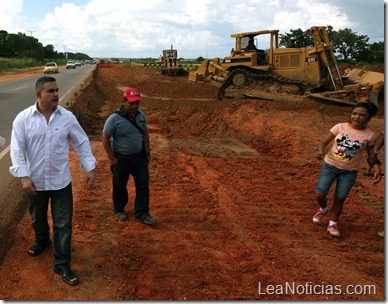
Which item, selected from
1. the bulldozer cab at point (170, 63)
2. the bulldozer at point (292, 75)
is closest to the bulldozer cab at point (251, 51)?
the bulldozer at point (292, 75)

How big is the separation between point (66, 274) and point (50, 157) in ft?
3.66

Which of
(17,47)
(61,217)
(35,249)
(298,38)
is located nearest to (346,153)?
(61,217)

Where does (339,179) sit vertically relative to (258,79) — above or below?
below

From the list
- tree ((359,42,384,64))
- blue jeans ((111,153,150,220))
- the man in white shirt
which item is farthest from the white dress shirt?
tree ((359,42,384,64))

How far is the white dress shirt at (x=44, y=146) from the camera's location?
3334 mm

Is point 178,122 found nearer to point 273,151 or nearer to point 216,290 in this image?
point 273,151

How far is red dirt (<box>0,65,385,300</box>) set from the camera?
348 cm

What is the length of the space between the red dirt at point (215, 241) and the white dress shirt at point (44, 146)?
3.18 ft

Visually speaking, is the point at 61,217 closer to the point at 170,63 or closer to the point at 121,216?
the point at 121,216

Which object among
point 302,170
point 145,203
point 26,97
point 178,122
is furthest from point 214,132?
point 26,97

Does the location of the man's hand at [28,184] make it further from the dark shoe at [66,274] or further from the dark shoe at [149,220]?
the dark shoe at [149,220]

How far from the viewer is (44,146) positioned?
134 inches

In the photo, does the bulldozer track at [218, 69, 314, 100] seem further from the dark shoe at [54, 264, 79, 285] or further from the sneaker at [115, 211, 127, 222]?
the dark shoe at [54, 264, 79, 285]

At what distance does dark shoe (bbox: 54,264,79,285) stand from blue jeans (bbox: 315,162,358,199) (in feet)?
10.1
